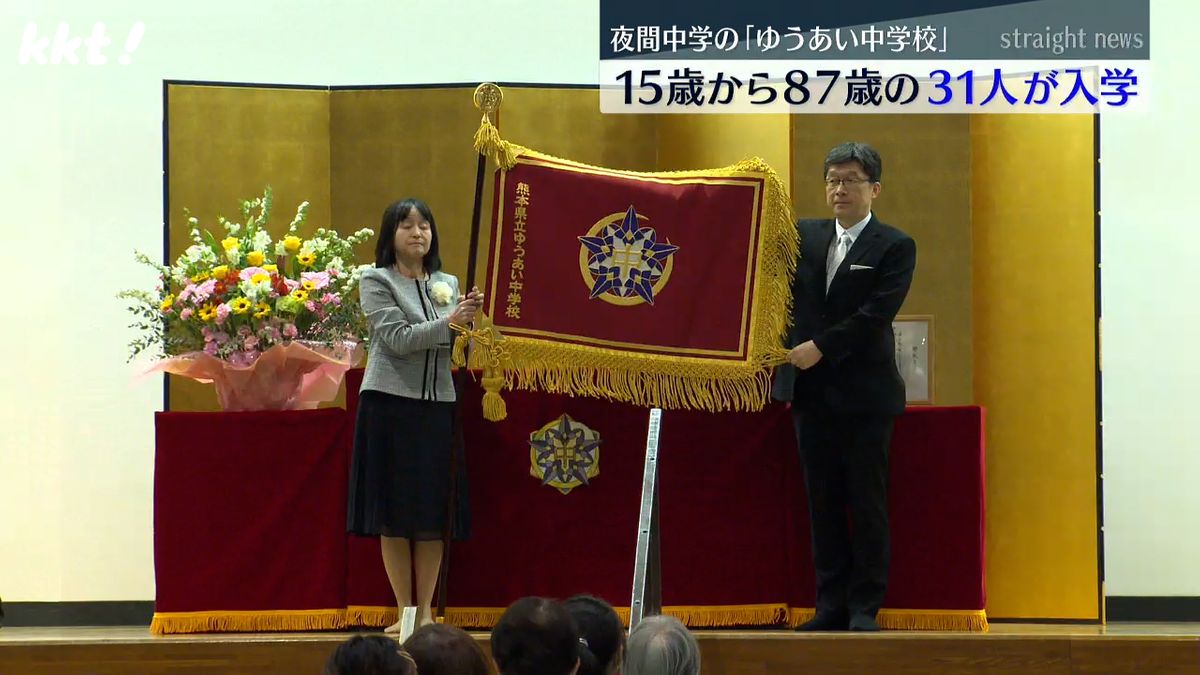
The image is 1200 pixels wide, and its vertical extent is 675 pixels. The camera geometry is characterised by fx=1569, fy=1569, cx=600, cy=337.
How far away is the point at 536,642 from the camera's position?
242 cm

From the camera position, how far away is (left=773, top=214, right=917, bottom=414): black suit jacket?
13.6ft

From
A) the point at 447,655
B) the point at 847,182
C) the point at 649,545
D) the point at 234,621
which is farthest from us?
the point at 234,621

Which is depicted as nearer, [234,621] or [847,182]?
[847,182]

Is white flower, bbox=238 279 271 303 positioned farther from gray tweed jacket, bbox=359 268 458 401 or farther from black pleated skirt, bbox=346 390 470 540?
black pleated skirt, bbox=346 390 470 540

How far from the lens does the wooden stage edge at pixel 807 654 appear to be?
395 cm

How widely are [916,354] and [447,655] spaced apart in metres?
3.12

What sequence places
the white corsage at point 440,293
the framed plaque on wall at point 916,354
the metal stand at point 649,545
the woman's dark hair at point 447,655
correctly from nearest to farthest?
1. the woman's dark hair at point 447,655
2. the metal stand at point 649,545
3. the white corsage at point 440,293
4. the framed plaque on wall at point 916,354

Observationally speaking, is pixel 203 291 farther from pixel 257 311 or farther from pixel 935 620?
pixel 935 620

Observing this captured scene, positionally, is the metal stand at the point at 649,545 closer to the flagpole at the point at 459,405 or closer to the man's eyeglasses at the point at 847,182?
the flagpole at the point at 459,405

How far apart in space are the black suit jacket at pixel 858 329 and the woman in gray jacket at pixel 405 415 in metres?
0.90

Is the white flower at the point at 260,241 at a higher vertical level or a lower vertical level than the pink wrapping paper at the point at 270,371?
higher

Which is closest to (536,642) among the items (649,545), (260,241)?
(649,545)

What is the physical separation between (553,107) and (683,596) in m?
2.10

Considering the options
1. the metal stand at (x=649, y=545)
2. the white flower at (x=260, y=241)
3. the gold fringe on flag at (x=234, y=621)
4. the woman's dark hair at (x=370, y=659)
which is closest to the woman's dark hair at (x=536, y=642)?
the woman's dark hair at (x=370, y=659)
